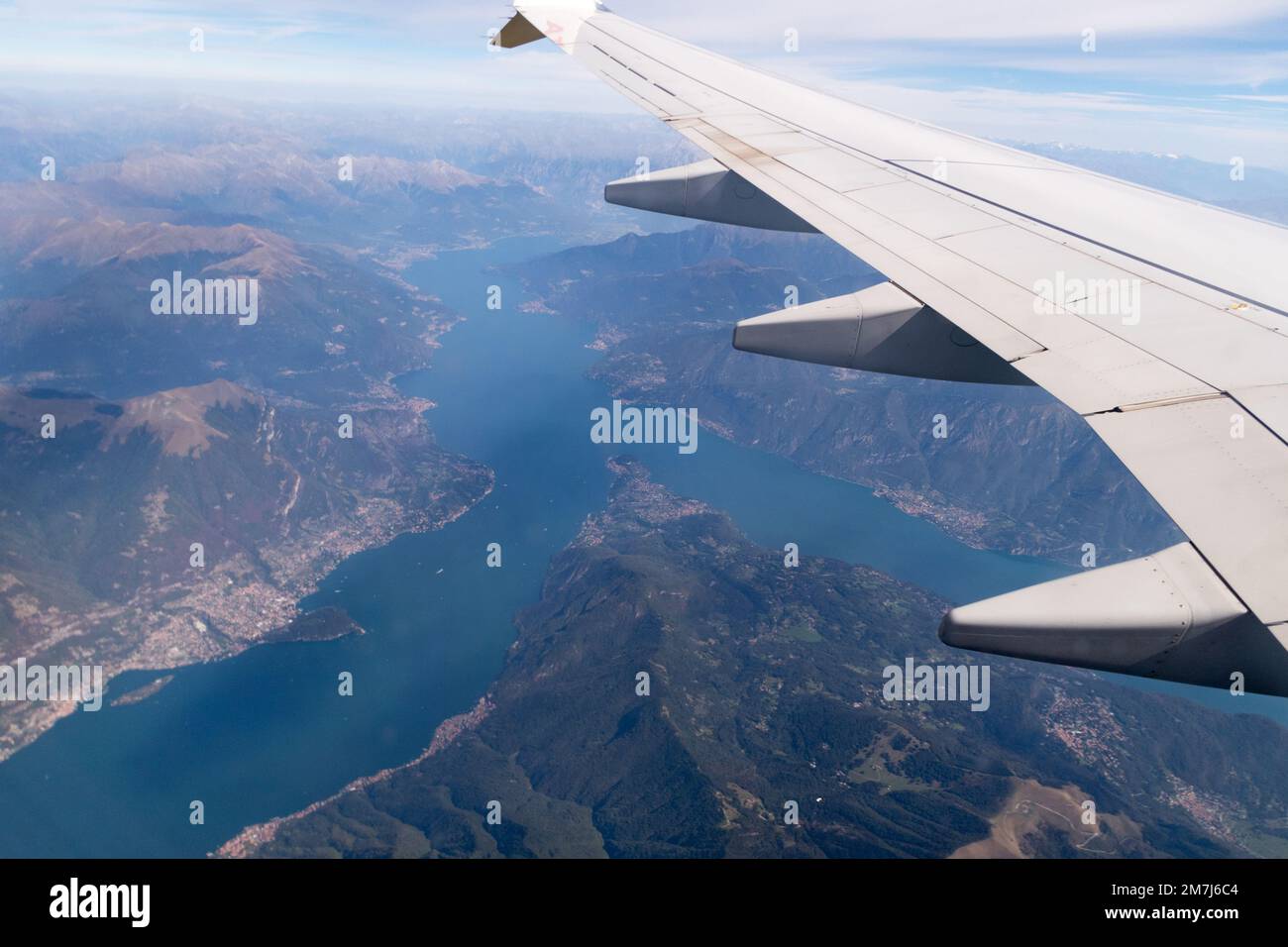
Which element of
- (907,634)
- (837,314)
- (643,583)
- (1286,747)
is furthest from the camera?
(643,583)

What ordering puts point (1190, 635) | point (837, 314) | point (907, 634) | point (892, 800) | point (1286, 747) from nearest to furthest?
1. point (1190, 635)
2. point (837, 314)
3. point (892, 800)
4. point (1286, 747)
5. point (907, 634)

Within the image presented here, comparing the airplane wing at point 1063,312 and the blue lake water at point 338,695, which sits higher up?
the airplane wing at point 1063,312

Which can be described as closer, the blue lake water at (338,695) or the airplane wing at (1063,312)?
the airplane wing at (1063,312)

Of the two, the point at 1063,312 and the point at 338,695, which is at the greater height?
the point at 1063,312

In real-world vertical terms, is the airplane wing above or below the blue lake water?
above

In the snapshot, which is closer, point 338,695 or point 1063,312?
point 1063,312

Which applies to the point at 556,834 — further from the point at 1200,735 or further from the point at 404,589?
the point at 1200,735

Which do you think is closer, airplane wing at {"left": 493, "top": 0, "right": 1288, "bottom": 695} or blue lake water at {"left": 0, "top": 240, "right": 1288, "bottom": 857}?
airplane wing at {"left": 493, "top": 0, "right": 1288, "bottom": 695}
